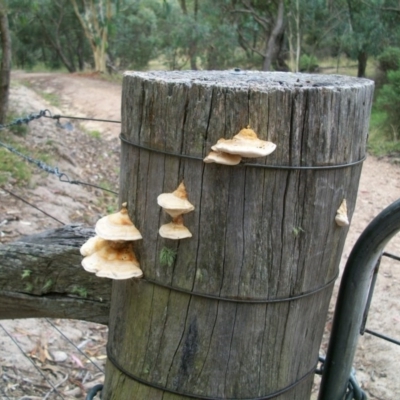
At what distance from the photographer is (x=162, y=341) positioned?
1369 millimetres

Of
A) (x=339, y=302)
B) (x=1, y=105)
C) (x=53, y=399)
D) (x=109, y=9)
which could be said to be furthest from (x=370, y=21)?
(x=339, y=302)

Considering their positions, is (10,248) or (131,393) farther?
(10,248)

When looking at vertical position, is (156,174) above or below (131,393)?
above

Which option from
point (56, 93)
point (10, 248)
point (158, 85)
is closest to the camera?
point (158, 85)

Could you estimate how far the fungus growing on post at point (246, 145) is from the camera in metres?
1.12

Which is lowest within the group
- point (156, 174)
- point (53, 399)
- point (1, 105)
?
point (53, 399)

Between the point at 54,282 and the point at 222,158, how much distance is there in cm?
78

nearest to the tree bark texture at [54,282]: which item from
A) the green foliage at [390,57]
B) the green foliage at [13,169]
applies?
the green foliage at [13,169]

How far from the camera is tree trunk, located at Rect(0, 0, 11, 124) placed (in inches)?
311

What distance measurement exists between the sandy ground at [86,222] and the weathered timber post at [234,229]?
1474 millimetres

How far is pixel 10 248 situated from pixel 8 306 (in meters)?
0.20

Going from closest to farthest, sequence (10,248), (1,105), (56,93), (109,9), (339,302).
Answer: (339,302)
(10,248)
(1,105)
(56,93)
(109,9)

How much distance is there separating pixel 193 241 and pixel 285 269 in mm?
221

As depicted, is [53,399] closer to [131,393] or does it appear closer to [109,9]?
[131,393]
